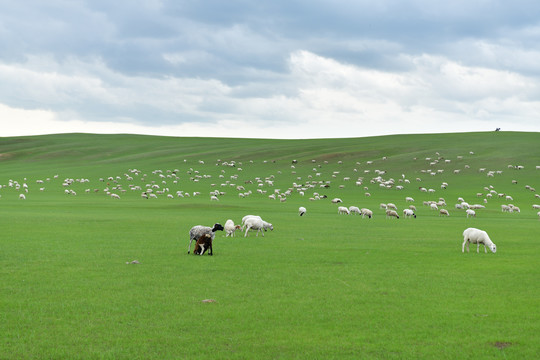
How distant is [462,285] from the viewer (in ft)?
57.3

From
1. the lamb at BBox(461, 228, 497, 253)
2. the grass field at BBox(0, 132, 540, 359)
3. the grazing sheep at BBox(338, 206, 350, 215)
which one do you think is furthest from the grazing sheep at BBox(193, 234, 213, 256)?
the grazing sheep at BBox(338, 206, 350, 215)

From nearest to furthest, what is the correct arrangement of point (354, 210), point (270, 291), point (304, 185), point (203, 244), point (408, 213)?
1. point (270, 291)
2. point (203, 244)
3. point (408, 213)
4. point (354, 210)
5. point (304, 185)

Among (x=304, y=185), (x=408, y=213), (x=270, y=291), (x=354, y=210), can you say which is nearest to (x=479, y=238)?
(x=270, y=291)

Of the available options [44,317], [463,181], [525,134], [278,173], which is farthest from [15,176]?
[525,134]

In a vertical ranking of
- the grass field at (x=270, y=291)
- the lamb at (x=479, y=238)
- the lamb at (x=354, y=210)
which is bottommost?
the lamb at (x=354, y=210)

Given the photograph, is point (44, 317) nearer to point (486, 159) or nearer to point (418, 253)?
point (418, 253)

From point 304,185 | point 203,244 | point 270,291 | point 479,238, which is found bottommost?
point 304,185

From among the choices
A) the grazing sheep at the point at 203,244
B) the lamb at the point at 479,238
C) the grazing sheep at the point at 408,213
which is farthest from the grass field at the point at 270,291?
the grazing sheep at the point at 408,213

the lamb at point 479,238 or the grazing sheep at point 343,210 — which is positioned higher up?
the lamb at point 479,238

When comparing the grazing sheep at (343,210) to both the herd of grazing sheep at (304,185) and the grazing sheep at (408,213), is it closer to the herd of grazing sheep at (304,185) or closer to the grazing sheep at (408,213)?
the herd of grazing sheep at (304,185)

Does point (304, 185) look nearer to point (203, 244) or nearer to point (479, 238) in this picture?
point (479, 238)

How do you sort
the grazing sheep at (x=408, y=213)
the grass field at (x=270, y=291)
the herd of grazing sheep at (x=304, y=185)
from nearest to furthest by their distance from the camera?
1. the grass field at (x=270, y=291)
2. the grazing sheep at (x=408, y=213)
3. the herd of grazing sheep at (x=304, y=185)

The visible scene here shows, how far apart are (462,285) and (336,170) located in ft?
287

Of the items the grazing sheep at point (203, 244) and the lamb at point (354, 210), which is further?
the lamb at point (354, 210)
